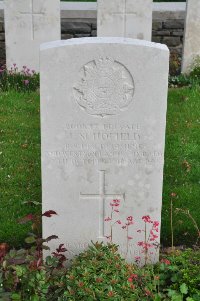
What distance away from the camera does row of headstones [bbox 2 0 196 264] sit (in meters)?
3.69

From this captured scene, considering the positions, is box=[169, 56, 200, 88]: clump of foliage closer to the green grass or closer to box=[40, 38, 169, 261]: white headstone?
the green grass

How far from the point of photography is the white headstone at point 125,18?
27.7 feet

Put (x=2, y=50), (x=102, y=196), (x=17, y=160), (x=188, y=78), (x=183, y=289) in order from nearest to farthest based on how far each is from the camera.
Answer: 1. (x=183, y=289)
2. (x=102, y=196)
3. (x=17, y=160)
4. (x=188, y=78)
5. (x=2, y=50)

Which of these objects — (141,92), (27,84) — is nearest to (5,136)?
(27,84)

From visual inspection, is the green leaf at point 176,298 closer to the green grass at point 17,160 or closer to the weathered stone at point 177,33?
the green grass at point 17,160

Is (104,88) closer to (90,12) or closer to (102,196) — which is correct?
(102,196)

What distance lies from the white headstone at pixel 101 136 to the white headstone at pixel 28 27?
16.1 ft

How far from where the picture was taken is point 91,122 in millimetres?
3824

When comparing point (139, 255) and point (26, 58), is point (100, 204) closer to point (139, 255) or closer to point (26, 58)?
point (139, 255)

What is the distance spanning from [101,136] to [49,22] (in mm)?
5028

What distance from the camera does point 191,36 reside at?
8.89 meters

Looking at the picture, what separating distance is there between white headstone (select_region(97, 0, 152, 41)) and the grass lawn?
122cm

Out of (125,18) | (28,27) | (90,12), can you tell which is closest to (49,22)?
(28,27)

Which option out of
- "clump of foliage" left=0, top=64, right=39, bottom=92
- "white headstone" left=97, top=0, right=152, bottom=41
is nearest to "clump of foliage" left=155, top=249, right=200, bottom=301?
"clump of foliage" left=0, top=64, right=39, bottom=92
